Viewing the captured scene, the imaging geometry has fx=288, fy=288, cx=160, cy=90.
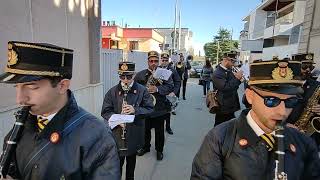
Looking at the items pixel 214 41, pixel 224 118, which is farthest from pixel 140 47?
pixel 214 41

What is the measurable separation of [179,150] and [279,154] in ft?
16.2

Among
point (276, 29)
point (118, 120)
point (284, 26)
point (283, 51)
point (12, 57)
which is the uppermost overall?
point (284, 26)

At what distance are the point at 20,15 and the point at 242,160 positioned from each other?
4020 mm

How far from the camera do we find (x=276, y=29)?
30969 mm

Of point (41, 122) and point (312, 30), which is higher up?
point (312, 30)

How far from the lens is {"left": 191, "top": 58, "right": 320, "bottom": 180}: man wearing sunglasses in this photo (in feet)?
5.99

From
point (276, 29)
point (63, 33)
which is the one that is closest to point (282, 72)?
point (63, 33)

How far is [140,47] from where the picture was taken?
3838 centimetres

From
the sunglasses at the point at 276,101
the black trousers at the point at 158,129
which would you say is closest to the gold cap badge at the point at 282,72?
the sunglasses at the point at 276,101

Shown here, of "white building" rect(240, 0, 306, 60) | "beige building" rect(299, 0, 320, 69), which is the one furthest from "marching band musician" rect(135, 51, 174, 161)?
"white building" rect(240, 0, 306, 60)

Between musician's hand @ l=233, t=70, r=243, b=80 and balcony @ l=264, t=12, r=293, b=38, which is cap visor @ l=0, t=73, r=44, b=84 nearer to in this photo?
musician's hand @ l=233, t=70, r=243, b=80

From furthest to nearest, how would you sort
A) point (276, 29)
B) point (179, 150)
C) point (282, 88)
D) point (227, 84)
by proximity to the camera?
point (276, 29)
point (179, 150)
point (227, 84)
point (282, 88)

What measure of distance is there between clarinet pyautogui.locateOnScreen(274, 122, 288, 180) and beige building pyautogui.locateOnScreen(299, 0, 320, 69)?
8.55 m

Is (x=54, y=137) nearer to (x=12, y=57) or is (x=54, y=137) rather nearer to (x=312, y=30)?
(x=12, y=57)
